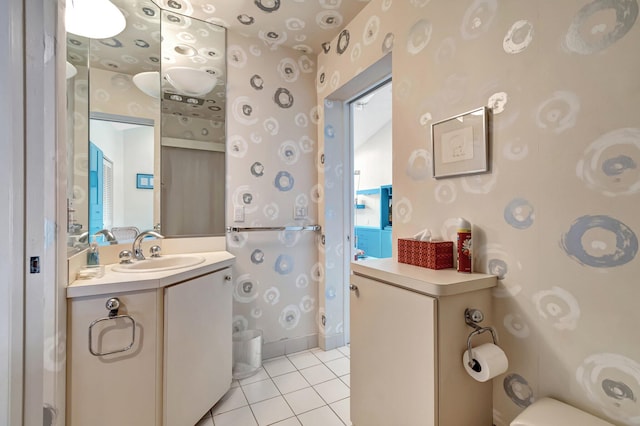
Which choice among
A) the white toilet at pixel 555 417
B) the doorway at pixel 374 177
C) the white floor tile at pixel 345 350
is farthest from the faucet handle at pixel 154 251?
the doorway at pixel 374 177

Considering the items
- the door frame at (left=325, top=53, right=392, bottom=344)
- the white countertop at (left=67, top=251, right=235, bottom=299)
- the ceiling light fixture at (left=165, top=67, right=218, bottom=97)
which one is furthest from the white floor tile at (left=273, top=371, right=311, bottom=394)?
the ceiling light fixture at (left=165, top=67, right=218, bottom=97)

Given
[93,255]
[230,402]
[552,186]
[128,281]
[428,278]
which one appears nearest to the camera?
[552,186]

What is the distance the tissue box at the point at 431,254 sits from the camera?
1180 millimetres

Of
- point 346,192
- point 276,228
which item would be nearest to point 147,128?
point 276,228

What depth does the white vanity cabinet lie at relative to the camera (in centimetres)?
106

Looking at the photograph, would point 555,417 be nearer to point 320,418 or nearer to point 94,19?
point 320,418

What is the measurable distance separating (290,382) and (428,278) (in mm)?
1306

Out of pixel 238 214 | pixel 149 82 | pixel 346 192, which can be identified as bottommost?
pixel 238 214

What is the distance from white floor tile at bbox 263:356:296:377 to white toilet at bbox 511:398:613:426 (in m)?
1.48

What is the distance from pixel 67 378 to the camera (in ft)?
3.43

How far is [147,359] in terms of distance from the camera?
1.18 meters

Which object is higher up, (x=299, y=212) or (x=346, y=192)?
(x=346, y=192)

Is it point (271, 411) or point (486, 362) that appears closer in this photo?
point (486, 362)

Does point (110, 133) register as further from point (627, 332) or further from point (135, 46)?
point (627, 332)
